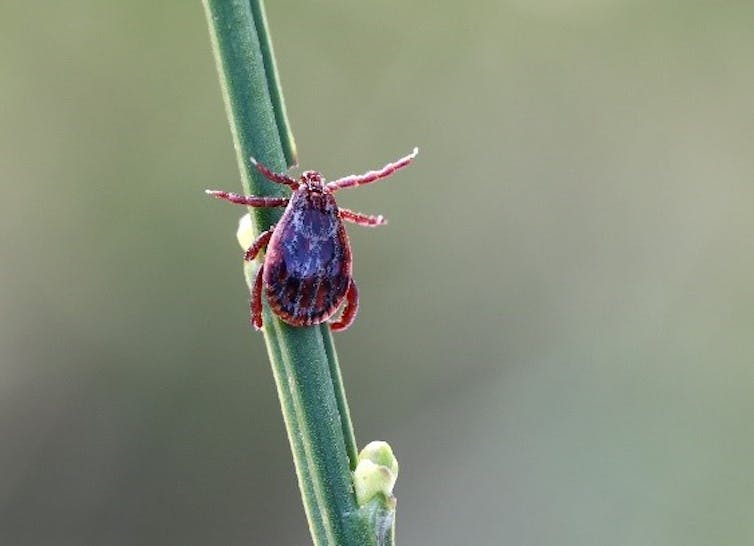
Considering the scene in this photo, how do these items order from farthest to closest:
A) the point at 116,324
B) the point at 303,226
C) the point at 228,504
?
1. the point at 116,324
2. the point at 228,504
3. the point at 303,226

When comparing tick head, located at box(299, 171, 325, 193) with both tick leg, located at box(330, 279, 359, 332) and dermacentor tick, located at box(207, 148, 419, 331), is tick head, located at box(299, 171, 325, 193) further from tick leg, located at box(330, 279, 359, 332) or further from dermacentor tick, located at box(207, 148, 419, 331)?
tick leg, located at box(330, 279, 359, 332)

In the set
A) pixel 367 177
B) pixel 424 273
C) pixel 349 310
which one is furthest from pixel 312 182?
pixel 424 273

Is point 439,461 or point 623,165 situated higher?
point 623,165

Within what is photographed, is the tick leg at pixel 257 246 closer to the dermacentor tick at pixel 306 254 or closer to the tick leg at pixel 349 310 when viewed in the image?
the dermacentor tick at pixel 306 254

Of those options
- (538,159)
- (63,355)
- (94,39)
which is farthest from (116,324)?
(538,159)

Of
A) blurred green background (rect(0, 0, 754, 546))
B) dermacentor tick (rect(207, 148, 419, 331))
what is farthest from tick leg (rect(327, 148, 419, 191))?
blurred green background (rect(0, 0, 754, 546))

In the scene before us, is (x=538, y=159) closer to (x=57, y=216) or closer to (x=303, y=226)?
(x=57, y=216)
